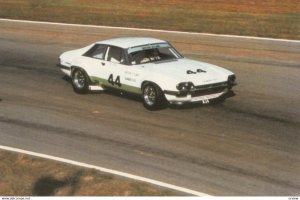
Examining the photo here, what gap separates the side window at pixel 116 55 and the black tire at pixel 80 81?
3.33 ft

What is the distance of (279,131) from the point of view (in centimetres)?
1140

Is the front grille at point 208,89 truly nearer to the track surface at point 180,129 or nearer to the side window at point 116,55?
the track surface at point 180,129

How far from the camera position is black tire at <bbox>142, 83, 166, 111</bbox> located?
1247cm

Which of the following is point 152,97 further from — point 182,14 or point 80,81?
point 182,14

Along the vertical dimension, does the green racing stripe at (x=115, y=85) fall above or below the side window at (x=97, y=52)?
below

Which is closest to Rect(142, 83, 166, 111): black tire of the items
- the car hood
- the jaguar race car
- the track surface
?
the jaguar race car

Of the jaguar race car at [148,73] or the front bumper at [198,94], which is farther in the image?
the jaguar race car at [148,73]

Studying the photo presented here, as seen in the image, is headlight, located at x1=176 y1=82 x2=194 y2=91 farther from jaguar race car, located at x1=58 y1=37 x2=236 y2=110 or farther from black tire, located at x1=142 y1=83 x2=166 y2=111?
black tire, located at x1=142 y1=83 x2=166 y2=111

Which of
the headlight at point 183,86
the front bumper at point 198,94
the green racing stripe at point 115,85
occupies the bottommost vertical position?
the green racing stripe at point 115,85

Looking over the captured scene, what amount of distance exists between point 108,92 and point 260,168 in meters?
6.12

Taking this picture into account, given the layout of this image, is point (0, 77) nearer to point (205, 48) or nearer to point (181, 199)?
point (205, 48)

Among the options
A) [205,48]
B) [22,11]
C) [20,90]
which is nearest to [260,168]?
[20,90]

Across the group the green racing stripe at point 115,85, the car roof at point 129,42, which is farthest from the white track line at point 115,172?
the car roof at point 129,42

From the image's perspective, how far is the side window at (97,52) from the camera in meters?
14.1
